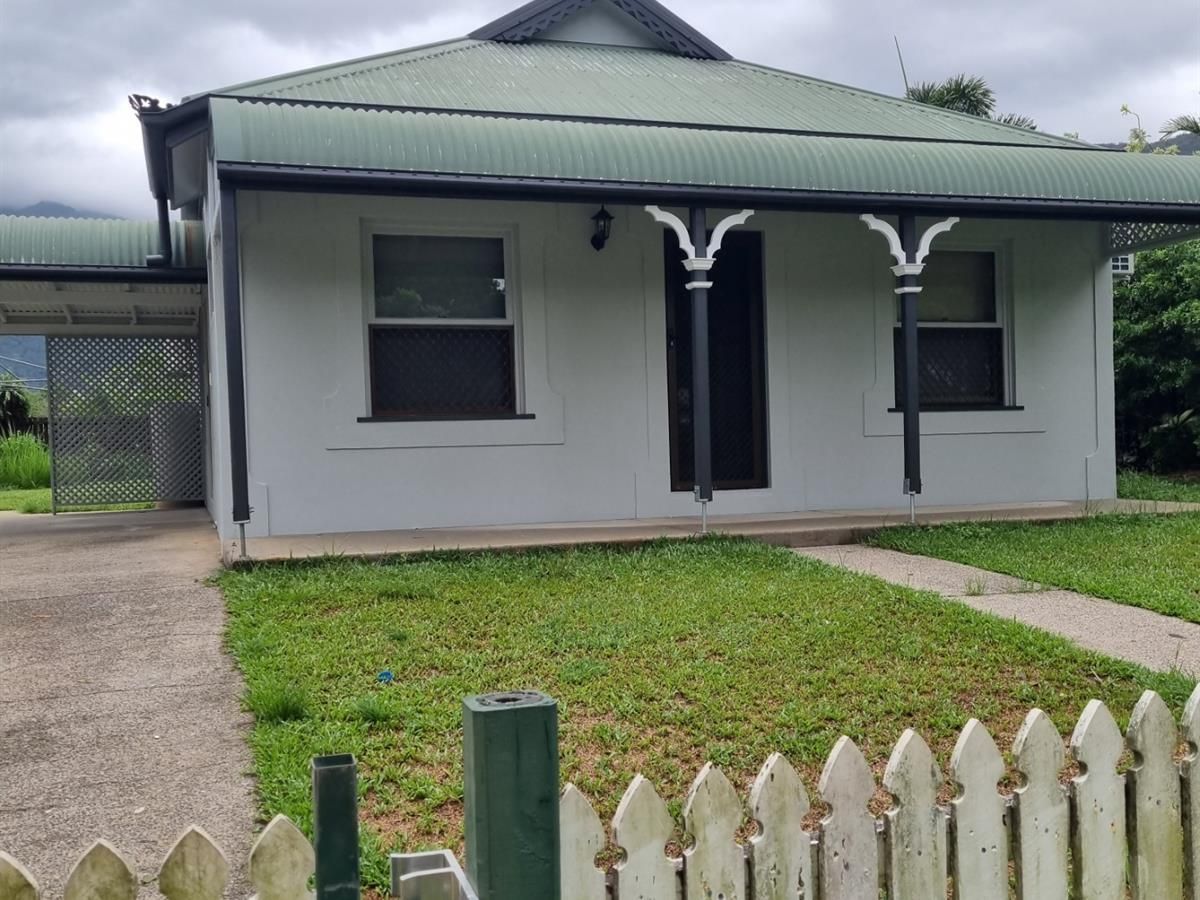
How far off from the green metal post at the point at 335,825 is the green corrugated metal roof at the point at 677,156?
6596 mm

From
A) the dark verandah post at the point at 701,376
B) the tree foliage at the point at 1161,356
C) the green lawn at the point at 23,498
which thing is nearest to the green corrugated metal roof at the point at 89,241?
the green lawn at the point at 23,498

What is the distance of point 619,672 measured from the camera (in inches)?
185

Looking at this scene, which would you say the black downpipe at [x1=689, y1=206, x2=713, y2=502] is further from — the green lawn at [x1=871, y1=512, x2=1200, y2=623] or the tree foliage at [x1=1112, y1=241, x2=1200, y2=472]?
the tree foliage at [x1=1112, y1=241, x2=1200, y2=472]

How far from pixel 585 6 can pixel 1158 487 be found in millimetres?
8700

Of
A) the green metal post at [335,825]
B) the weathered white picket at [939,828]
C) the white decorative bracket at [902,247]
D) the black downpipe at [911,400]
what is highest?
the white decorative bracket at [902,247]

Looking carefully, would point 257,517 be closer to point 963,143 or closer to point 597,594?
point 597,594

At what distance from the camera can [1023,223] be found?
1060cm

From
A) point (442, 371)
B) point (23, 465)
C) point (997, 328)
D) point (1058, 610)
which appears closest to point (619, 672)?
point (1058, 610)

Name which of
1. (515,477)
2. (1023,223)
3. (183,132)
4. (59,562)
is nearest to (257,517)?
(59,562)

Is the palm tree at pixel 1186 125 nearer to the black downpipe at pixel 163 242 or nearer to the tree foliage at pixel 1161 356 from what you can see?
the tree foliage at pixel 1161 356

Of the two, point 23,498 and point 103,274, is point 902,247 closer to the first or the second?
point 103,274

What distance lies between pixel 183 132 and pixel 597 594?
5.52 meters

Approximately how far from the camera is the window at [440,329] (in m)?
9.09

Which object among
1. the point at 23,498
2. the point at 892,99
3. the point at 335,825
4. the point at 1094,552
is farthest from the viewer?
the point at 23,498
